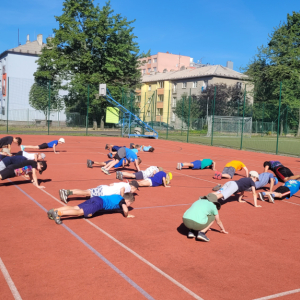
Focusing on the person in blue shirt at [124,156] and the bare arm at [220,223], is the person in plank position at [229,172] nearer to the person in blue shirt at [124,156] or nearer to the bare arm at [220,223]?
the person in blue shirt at [124,156]

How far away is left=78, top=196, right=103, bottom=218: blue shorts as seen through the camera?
6.36 m

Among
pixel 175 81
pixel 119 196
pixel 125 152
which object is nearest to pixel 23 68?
pixel 175 81

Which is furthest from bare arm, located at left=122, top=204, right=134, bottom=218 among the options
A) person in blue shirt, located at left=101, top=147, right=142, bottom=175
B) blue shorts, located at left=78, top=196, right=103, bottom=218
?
person in blue shirt, located at left=101, top=147, right=142, bottom=175

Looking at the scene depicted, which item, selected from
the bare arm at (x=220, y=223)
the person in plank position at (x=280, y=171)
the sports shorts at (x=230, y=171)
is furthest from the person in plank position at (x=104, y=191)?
the person in plank position at (x=280, y=171)

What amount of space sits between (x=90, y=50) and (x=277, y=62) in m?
27.0

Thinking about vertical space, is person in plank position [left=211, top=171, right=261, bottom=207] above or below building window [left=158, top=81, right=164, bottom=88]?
below

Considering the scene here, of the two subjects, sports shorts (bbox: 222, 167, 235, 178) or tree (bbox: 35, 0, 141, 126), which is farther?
tree (bbox: 35, 0, 141, 126)

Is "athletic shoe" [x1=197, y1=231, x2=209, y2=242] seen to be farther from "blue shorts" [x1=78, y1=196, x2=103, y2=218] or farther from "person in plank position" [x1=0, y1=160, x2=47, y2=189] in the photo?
"person in plank position" [x1=0, y1=160, x2=47, y2=189]

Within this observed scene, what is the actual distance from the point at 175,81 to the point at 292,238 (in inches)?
2494

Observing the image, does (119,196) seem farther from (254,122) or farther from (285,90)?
(285,90)

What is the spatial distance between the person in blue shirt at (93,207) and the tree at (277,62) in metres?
43.8

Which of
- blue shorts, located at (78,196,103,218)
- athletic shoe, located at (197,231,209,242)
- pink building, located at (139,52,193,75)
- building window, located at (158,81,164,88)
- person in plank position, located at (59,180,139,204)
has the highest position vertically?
pink building, located at (139,52,193,75)

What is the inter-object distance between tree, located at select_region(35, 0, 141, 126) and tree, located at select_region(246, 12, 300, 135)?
1915 cm

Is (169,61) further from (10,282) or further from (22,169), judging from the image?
(10,282)
